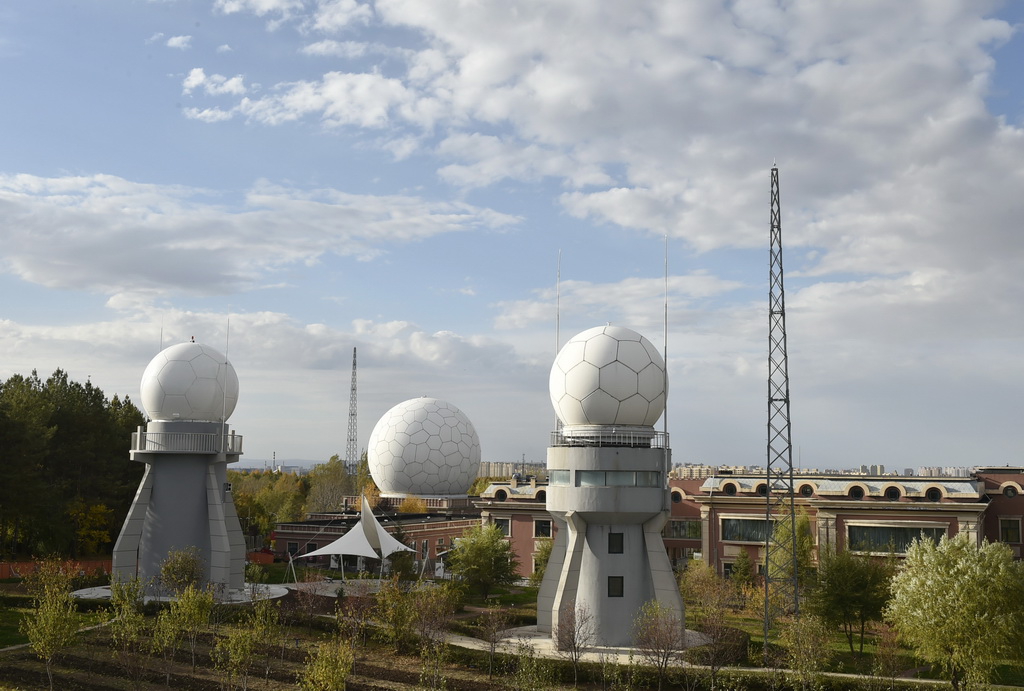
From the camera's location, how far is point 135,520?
139 ft

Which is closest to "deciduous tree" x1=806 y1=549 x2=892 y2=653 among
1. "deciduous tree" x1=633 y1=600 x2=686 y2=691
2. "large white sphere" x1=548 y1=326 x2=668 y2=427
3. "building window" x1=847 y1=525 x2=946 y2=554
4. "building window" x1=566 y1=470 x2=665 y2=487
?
"deciduous tree" x1=633 y1=600 x2=686 y2=691

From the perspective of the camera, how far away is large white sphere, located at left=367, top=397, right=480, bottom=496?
243ft

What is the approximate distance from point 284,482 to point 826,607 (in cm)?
8281

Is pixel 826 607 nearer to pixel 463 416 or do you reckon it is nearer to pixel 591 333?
pixel 591 333

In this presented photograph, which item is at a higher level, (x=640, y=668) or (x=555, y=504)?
(x=555, y=504)

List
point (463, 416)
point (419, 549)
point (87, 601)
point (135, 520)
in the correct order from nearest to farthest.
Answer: point (87, 601), point (135, 520), point (419, 549), point (463, 416)

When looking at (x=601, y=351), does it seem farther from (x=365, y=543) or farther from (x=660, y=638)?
(x=365, y=543)

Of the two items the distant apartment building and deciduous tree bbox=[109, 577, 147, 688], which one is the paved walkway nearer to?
the distant apartment building

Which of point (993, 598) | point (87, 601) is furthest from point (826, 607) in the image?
point (87, 601)

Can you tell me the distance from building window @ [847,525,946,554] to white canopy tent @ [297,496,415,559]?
944 inches

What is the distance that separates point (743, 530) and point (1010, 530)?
1418 centimetres

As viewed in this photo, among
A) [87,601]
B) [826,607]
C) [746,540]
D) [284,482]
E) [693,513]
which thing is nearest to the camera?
[826,607]

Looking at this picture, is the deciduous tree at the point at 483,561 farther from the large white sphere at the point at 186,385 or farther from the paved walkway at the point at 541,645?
the large white sphere at the point at 186,385

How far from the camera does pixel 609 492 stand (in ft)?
115
